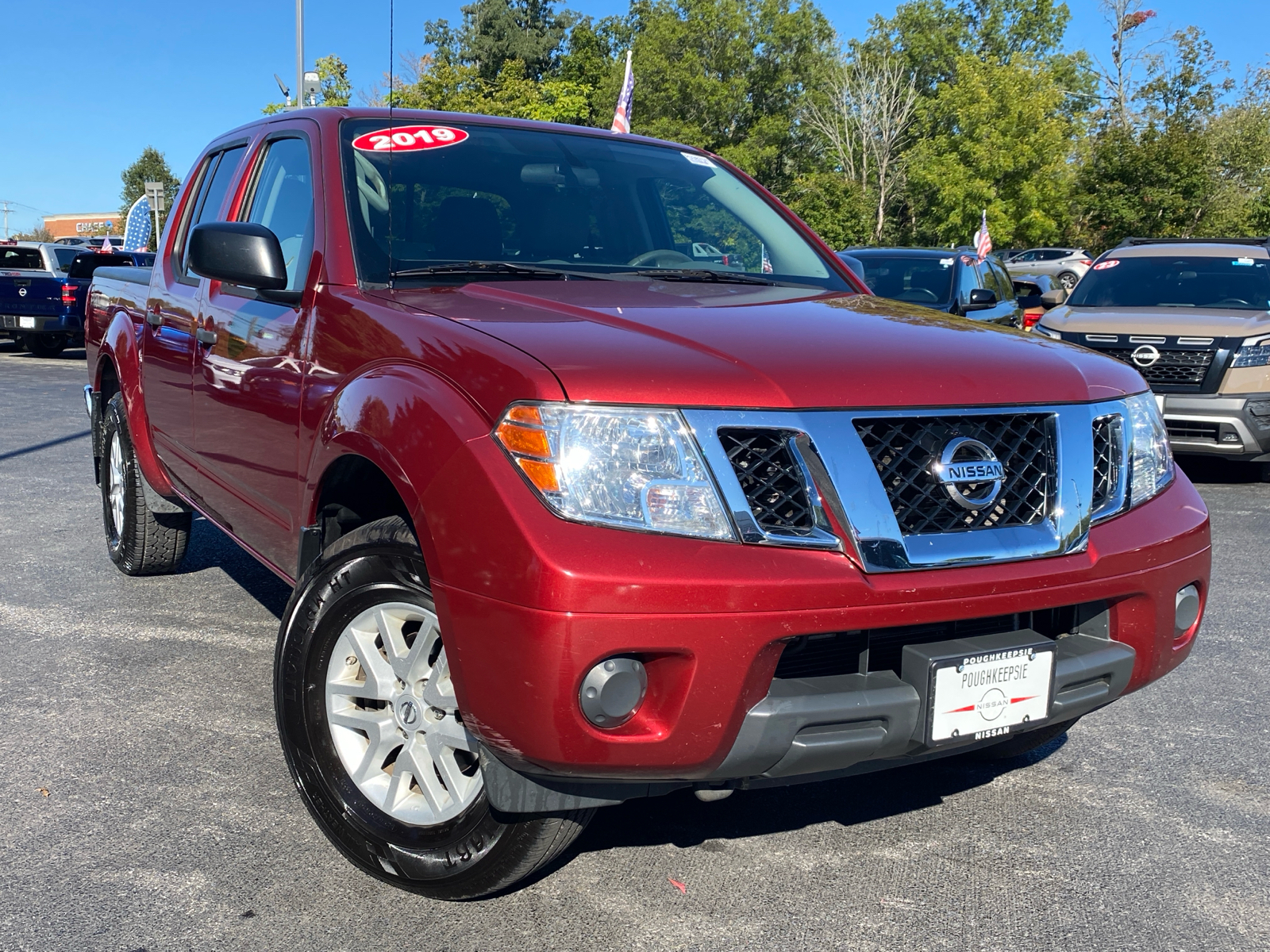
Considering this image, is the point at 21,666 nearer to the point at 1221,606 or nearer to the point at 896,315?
the point at 896,315

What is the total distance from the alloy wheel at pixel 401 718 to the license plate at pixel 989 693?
968 millimetres

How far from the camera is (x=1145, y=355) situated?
881 cm

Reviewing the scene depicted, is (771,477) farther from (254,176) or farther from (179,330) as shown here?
(179,330)

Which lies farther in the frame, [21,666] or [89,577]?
[89,577]

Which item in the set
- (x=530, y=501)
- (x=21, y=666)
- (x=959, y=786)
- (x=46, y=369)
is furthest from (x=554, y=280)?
(x=46, y=369)

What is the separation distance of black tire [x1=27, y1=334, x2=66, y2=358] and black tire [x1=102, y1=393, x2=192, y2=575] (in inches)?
635

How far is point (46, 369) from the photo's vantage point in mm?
17641

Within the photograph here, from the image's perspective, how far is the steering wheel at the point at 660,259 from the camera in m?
3.53

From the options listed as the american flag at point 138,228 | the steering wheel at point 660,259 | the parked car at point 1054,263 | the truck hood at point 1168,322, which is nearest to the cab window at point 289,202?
the steering wheel at point 660,259

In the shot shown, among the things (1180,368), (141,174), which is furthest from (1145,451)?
(141,174)

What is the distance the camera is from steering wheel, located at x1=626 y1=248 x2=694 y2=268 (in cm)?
353

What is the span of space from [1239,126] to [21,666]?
44147 millimetres

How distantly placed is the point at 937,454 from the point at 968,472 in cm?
7

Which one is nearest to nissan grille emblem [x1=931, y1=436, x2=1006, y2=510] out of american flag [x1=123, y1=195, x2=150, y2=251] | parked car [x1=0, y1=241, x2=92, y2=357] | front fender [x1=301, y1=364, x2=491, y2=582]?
front fender [x1=301, y1=364, x2=491, y2=582]
